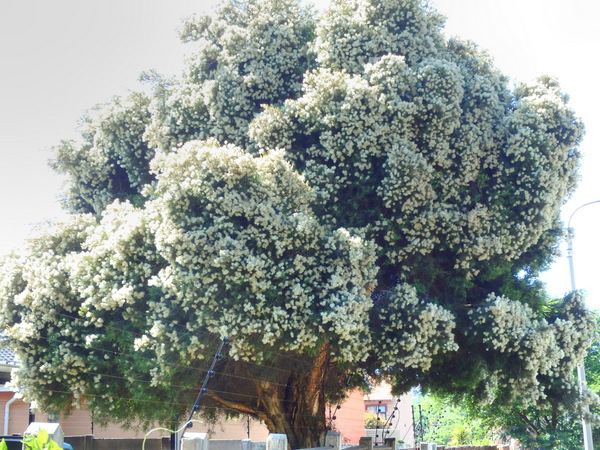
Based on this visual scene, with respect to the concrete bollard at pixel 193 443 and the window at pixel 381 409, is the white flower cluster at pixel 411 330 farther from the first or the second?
the window at pixel 381 409

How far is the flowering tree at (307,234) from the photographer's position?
1206 cm

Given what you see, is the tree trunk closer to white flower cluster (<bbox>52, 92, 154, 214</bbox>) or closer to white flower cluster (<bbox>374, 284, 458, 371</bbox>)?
white flower cluster (<bbox>374, 284, 458, 371</bbox>)

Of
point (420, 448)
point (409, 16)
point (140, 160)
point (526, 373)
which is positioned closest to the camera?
point (526, 373)

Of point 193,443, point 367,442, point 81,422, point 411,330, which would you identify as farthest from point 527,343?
point 81,422

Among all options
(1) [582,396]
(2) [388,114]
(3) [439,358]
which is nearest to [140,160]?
(2) [388,114]

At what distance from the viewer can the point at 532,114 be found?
46.3 ft

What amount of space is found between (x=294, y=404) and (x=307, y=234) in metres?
4.62

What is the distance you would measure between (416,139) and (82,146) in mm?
8078

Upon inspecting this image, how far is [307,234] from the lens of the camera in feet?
40.0

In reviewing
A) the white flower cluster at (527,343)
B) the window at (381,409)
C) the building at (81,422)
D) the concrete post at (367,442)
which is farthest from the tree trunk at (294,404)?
the window at (381,409)

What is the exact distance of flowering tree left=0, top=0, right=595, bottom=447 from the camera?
12.1 m

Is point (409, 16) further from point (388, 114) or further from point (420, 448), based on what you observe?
point (420, 448)

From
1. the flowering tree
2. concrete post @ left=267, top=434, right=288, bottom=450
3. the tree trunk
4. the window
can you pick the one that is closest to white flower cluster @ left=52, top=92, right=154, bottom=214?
the flowering tree

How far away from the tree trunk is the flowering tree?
5cm
